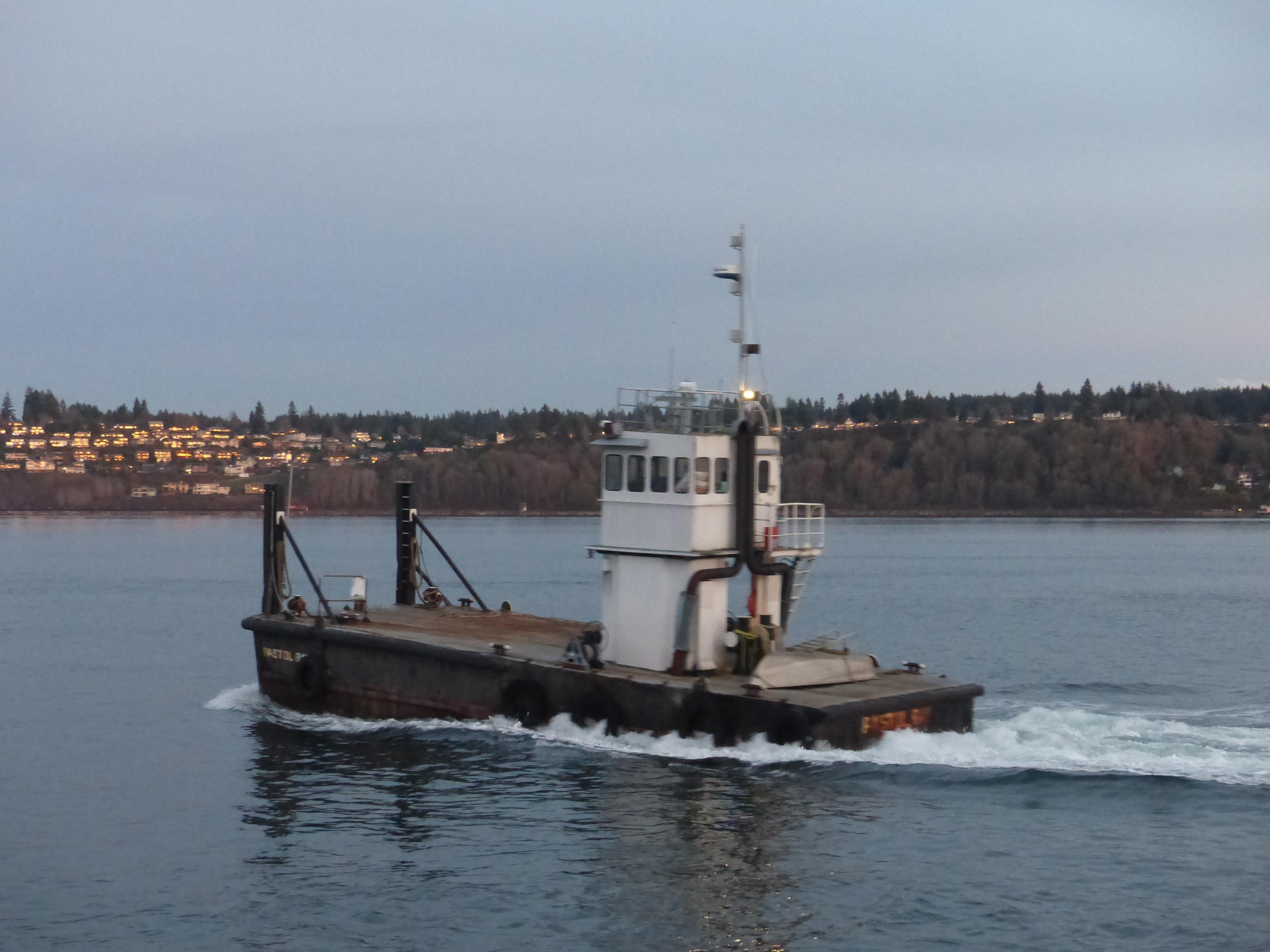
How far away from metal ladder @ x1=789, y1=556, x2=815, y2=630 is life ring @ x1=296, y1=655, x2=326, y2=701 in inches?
365

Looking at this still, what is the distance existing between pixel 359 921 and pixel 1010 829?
880cm

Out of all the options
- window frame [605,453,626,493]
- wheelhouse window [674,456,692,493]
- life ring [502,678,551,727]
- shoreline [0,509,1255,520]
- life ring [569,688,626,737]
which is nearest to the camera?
life ring [569,688,626,737]

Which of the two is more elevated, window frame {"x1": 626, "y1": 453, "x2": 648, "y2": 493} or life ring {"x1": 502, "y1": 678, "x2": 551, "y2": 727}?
window frame {"x1": 626, "y1": 453, "x2": 648, "y2": 493}

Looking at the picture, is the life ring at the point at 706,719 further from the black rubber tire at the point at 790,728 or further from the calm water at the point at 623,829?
the black rubber tire at the point at 790,728

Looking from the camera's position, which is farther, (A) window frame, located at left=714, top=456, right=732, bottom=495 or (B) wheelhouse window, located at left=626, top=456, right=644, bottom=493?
(B) wheelhouse window, located at left=626, top=456, right=644, bottom=493

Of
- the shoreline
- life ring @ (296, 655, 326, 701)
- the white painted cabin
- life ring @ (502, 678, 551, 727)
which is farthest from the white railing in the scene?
the shoreline

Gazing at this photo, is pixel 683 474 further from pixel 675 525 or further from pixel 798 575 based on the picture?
pixel 798 575

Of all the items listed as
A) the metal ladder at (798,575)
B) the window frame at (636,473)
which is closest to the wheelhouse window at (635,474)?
the window frame at (636,473)

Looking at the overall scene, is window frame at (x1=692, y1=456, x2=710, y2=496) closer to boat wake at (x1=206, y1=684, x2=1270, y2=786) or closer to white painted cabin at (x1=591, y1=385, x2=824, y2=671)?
white painted cabin at (x1=591, y1=385, x2=824, y2=671)

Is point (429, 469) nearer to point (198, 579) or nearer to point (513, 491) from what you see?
point (513, 491)

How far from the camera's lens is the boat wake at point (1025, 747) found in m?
22.2

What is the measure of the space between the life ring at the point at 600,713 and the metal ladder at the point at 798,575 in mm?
3332

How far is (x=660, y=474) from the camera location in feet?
79.9

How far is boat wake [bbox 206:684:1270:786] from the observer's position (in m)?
22.2
